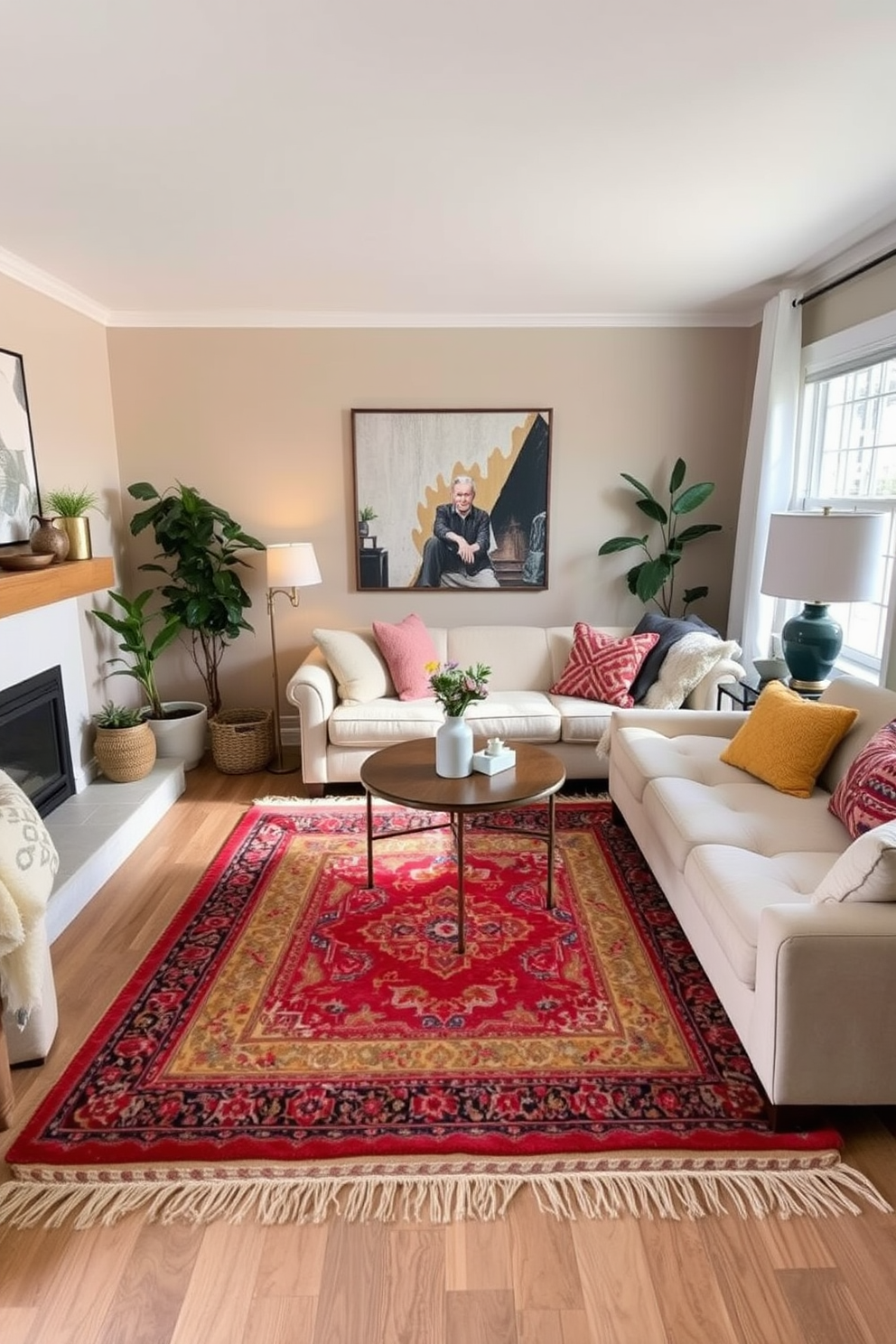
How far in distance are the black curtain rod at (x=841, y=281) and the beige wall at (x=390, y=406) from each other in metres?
0.72

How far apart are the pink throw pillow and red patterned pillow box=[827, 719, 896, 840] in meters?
2.10

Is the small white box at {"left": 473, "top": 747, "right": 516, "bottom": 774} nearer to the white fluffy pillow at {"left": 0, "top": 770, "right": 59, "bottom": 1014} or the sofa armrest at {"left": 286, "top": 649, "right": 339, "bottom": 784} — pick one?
the sofa armrest at {"left": 286, "top": 649, "right": 339, "bottom": 784}

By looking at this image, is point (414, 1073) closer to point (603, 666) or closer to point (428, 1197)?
point (428, 1197)

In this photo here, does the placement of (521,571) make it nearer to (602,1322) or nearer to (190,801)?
(190,801)

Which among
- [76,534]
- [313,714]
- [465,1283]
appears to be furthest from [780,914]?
[76,534]

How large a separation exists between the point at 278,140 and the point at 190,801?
2851mm

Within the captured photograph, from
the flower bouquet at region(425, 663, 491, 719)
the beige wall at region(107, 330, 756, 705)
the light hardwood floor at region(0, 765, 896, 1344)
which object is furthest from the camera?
the beige wall at region(107, 330, 756, 705)

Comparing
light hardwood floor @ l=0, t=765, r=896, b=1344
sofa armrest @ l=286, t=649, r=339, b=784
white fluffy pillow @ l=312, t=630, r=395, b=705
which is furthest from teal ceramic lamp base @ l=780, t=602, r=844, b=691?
sofa armrest @ l=286, t=649, r=339, b=784

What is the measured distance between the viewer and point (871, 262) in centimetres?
301

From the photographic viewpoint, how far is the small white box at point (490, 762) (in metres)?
2.73

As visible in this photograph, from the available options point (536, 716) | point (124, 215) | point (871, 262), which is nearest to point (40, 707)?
point (124, 215)

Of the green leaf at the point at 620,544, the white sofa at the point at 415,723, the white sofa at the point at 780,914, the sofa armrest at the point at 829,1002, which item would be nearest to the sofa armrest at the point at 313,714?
Result: the white sofa at the point at 415,723

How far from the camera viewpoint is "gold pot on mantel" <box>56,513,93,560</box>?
3406 millimetres

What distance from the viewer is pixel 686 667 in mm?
3695
